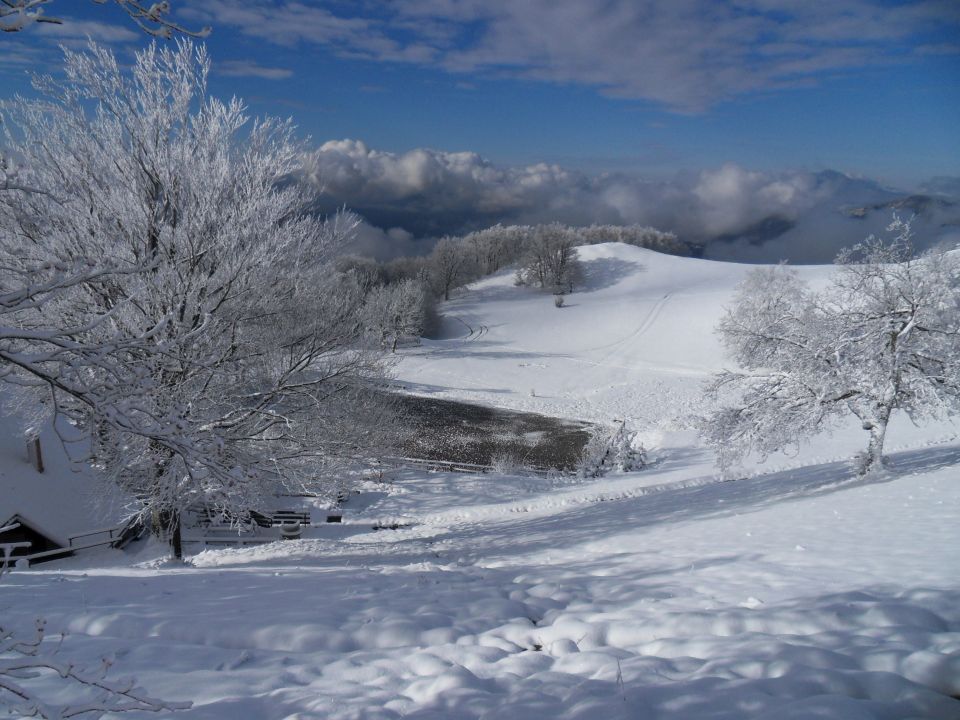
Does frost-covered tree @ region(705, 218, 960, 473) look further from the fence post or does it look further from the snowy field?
the fence post

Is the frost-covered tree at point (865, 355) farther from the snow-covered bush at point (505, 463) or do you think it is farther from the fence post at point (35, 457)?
the fence post at point (35, 457)

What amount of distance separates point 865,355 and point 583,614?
27.6ft

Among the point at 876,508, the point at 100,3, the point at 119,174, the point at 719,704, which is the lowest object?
the point at 876,508

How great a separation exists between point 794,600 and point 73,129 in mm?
10232

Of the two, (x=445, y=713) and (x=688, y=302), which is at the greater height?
(x=688, y=302)

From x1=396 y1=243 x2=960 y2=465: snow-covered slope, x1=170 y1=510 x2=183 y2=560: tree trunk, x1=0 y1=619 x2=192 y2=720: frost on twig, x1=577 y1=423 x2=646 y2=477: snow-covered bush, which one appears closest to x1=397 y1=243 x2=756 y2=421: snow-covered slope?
x1=396 y1=243 x2=960 y2=465: snow-covered slope

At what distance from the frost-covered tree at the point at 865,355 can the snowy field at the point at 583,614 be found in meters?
1.35

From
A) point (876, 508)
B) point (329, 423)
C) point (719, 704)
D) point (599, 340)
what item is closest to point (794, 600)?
point (719, 704)

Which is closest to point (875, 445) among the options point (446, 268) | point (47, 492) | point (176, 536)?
point (176, 536)

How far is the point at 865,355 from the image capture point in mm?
9844

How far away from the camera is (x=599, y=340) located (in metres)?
49.4

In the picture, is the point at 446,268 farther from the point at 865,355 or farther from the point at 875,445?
the point at 865,355

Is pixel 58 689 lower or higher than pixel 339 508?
higher

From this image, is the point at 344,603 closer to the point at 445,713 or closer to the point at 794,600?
the point at 445,713
